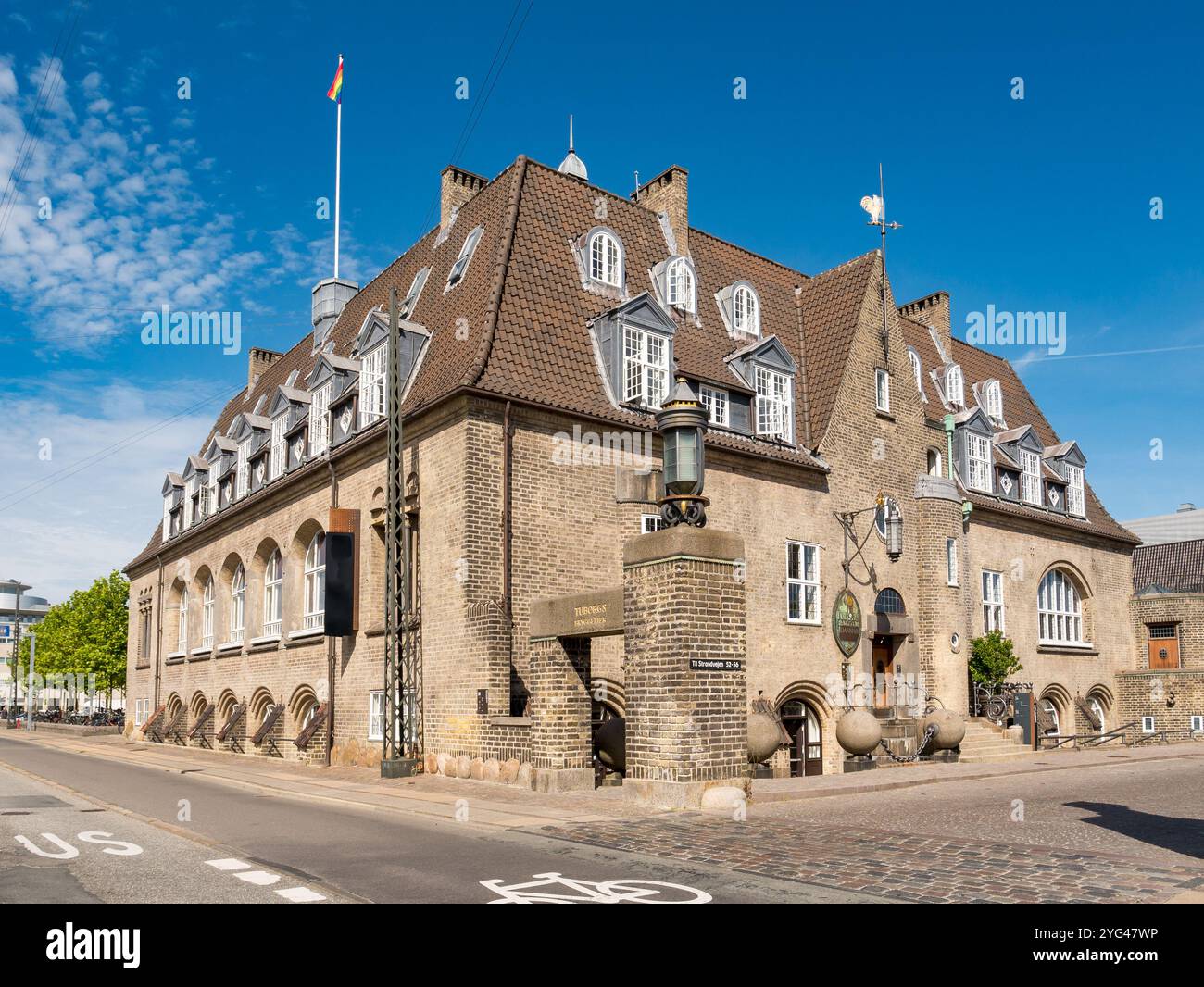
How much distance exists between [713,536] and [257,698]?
69.8 feet

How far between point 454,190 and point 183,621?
848 inches

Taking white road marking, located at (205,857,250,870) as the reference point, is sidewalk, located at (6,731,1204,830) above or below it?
below

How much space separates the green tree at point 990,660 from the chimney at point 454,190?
19430 mm

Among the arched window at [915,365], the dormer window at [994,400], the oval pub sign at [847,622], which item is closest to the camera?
the oval pub sign at [847,622]

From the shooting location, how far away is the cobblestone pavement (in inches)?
342

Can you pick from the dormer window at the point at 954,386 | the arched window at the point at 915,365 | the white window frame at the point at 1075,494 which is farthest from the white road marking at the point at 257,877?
the white window frame at the point at 1075,494

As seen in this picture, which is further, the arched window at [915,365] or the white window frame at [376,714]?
the arched window at [915,365]

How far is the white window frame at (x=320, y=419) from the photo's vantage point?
93.7 ft

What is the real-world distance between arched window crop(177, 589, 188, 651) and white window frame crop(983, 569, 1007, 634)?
28362 millimetres

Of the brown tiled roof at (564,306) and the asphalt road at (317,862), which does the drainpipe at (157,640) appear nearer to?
the brown tiled roof at (564,306)

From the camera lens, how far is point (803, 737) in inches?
1057

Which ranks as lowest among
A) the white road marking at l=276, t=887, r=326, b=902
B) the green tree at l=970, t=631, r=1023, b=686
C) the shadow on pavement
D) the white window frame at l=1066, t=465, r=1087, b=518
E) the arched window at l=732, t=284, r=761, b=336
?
the shadow on pavement

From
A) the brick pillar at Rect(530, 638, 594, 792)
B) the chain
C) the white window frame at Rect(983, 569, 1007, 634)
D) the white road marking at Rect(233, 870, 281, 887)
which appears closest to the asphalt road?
the white road marking at Rect(233, 870, 281, 887)

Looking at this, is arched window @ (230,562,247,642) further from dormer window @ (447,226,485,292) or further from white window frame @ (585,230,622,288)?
white window frame @ (585,230,622,288)
